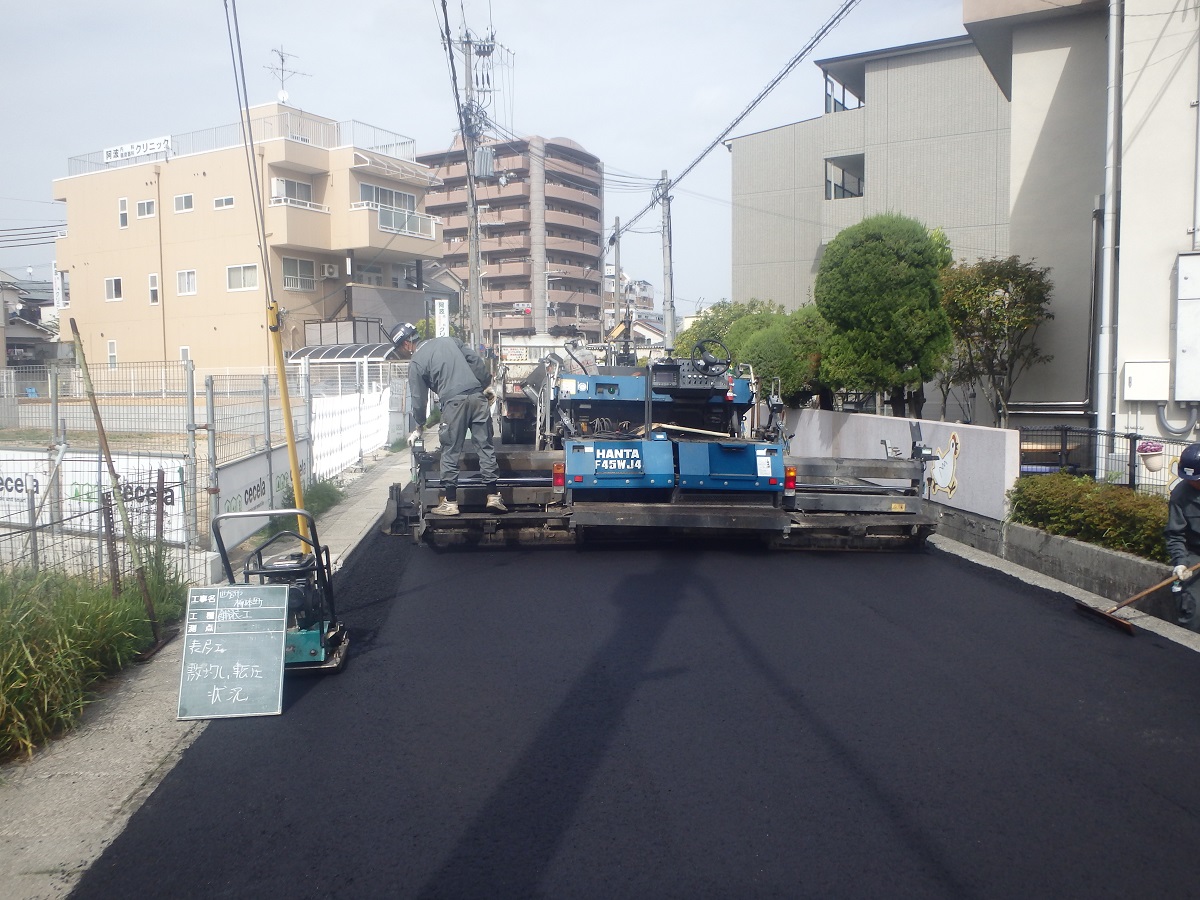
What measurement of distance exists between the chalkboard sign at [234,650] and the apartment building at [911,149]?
25.4 metres

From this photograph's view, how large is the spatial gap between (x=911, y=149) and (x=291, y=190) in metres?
21.0

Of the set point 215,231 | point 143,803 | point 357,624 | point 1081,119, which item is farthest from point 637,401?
point 215,231

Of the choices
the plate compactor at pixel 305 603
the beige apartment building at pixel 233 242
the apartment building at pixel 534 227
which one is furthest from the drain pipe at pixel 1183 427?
the apartment building at pixel 534 227

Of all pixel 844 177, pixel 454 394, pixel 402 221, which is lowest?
pixel 454 394

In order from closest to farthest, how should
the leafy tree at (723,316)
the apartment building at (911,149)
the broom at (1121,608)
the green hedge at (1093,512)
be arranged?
the broom at (1121,608) < the green hedge at (1093,512) < the apartment building at (911,149) < the leafy tree at (723,316)

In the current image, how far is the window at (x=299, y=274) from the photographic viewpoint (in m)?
34.5

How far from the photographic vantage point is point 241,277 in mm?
33844

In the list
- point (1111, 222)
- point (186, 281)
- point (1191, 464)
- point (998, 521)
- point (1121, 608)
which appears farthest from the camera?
point (186, 281)

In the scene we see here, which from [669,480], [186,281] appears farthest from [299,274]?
[669,480]

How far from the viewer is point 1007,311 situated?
18891 mm

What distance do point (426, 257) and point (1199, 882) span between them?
3824 cm

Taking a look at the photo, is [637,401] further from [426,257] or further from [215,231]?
[426,257]

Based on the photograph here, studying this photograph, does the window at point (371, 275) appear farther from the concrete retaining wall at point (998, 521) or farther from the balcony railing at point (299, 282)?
the concrete retaining wall at point (998, 521)

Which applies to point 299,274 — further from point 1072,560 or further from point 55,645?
point 55,645
